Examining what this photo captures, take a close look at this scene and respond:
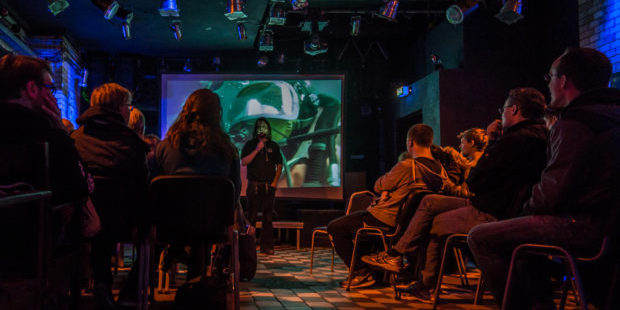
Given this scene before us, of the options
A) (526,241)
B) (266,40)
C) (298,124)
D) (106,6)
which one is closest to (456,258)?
(526,241)

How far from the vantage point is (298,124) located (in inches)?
335

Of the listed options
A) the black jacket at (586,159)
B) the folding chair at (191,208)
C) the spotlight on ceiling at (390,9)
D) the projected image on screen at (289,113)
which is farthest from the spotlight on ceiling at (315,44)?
the black jacket at (586,159)

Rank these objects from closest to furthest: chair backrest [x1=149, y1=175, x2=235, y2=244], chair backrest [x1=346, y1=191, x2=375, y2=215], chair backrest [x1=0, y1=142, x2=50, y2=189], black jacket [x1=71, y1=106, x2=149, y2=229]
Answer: chair backrest [x1=0, y1=142, x2=50, y2=189]
chair backrest [x1=149, y1=175, x2=235, y2=244]
black jacket [x1=71, y1=106, x2=149, y2=229]
chair backrest [x1=346, y1=191, x2=375, y2=215]

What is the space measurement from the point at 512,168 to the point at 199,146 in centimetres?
176

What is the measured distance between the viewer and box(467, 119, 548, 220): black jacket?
8.71ft

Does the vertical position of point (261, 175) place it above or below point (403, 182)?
above

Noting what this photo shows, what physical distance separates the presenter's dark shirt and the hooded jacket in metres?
3.23

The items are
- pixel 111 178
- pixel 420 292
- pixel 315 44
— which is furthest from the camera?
pixel 315 44

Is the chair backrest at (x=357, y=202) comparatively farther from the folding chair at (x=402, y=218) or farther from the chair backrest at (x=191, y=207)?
the chair backrest at (x=191, y=207)

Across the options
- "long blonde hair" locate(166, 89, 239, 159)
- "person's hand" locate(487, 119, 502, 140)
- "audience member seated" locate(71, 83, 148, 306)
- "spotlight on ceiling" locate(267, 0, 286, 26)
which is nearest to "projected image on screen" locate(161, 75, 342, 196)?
"spotlight on ceiling" locate(267, 0, 286, 26)

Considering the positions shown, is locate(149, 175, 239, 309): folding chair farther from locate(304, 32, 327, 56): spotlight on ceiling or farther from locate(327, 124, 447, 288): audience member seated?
locate(304, 32, 327, 56): spotlight on ceiling

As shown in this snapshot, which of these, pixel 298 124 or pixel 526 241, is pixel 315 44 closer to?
pixel 298 124

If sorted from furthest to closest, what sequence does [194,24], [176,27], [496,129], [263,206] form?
[194,24] < [176,27] < [263,206] < [496,129]

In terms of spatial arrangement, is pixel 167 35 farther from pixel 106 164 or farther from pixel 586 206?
pixel 586 206
